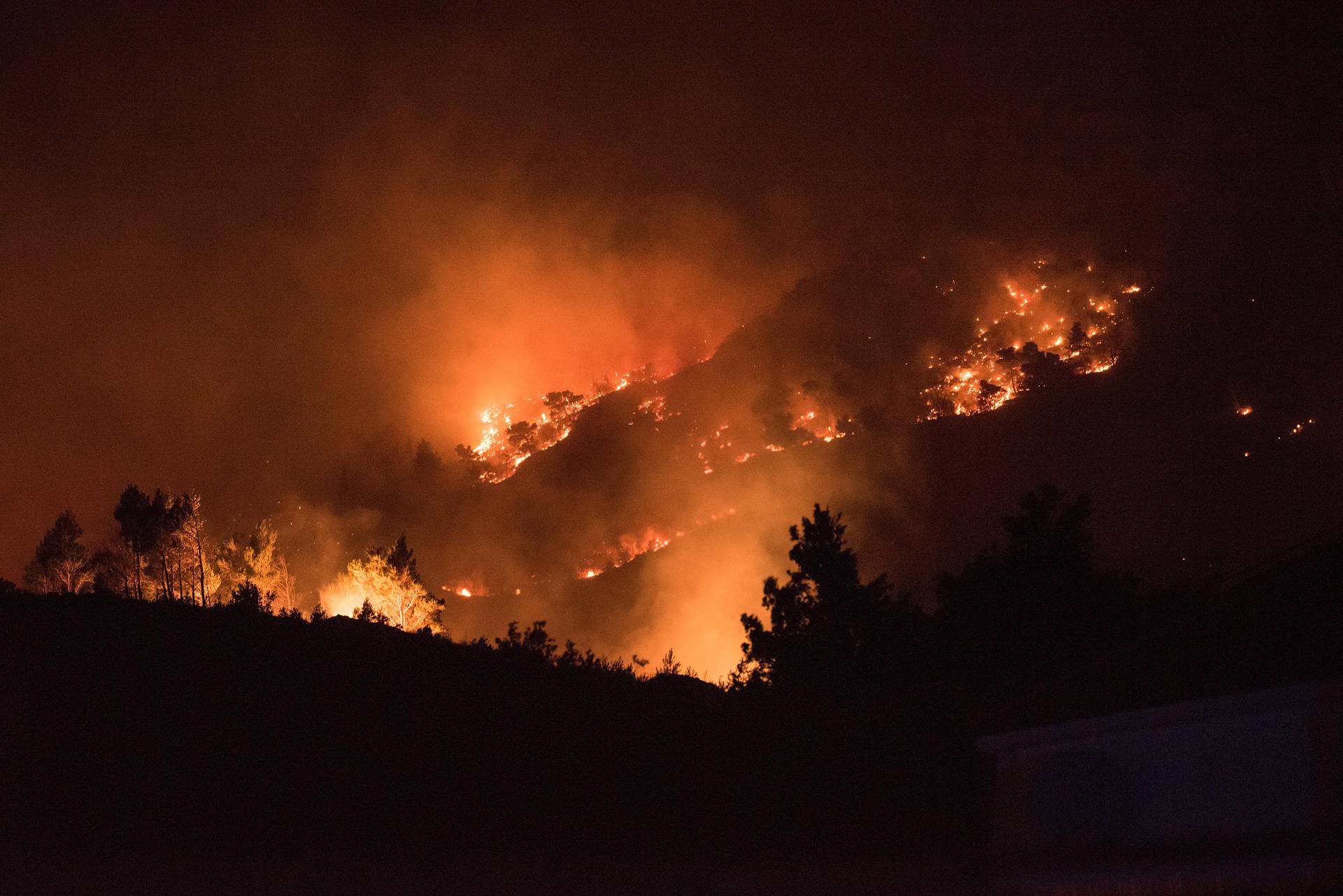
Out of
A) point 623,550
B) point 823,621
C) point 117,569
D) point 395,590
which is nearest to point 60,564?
point 117,569

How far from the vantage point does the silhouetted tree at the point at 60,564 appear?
4144 centimetres

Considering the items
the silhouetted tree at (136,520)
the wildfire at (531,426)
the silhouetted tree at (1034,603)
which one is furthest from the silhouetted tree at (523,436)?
the silhouetted tree at (1034,603)

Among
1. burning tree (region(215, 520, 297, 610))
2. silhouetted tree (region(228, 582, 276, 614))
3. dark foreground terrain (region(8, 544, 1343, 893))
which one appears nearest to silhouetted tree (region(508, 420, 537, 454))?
burning tree (region(215, 520, 297, 610))

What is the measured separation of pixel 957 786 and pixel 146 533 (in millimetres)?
35129

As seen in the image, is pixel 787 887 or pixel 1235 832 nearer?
pixel 1235 832

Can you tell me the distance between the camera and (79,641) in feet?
55.5

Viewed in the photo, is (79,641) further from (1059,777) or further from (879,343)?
(879,343)

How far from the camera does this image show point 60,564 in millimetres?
41750

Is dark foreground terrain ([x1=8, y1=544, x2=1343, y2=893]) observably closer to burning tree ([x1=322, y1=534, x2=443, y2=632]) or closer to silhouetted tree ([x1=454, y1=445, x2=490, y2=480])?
burning tree ([x1=322, y1=534, x2=443, y2=632])

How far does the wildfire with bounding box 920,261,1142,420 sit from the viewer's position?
79.8 meters

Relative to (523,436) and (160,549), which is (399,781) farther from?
(523,436)

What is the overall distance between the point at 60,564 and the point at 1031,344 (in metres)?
71.8

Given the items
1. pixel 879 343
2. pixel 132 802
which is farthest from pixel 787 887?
pixel 879 343

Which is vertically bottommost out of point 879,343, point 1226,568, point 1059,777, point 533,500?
point 1059,777
